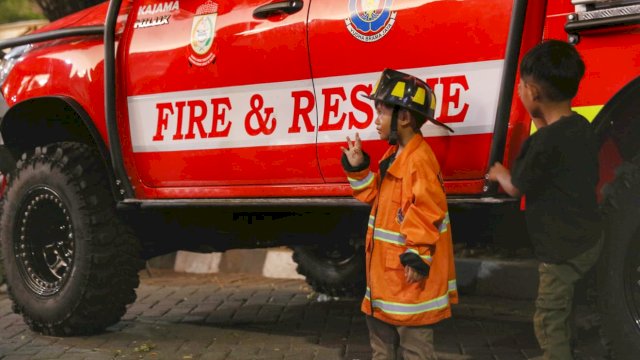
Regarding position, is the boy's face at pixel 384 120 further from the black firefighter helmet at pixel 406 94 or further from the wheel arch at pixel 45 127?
Answer: the wheel arch at pixel 45 127

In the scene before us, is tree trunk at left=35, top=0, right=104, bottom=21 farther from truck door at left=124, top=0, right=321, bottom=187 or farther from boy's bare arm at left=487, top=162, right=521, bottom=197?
boy's bare arm at left=487, top=162, right=521, bottom=197

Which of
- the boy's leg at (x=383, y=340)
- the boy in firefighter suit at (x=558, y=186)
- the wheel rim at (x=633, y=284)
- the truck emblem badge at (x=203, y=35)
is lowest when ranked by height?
the boy's leg at (x=383, y=340)

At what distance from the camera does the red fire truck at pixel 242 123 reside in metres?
3.83

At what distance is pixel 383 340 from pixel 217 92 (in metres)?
1.63

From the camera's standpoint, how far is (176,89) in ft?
17.2

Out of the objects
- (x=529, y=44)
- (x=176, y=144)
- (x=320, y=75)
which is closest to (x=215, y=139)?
(x=176, y=144)

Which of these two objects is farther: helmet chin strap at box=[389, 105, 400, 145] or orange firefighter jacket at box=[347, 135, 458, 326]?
helmet chin strap at box=[389, 105, 400, 145]

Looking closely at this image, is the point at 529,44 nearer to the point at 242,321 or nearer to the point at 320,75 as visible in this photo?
the point at 320,75

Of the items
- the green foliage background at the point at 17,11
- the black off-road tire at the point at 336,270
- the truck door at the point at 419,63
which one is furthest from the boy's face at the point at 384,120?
the green foliage background at the point at 17,11

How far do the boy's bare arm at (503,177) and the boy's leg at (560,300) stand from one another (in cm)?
30

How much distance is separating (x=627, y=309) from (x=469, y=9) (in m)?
1.33

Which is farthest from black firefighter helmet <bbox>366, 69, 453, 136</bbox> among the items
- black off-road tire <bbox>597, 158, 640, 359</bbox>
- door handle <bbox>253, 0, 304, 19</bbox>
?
door handle <bbox>253, 0, 304, 19</bbox>

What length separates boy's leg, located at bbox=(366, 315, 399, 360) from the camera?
4066 millimetres

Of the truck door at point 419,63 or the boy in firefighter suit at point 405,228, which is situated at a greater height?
the truck door at point 419,63
